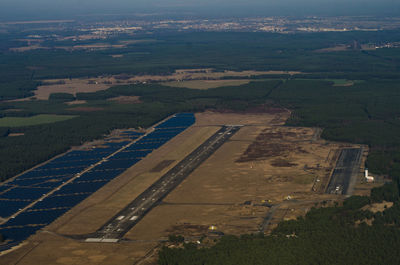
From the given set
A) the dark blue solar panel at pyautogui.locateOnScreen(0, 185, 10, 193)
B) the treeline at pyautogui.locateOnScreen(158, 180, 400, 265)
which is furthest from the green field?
the treeline at pyautogui.locateOnScreen(158, 180, 400, 265)

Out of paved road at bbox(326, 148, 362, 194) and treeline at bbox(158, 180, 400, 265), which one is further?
paved road at bbox(326, 148, 362, 194)

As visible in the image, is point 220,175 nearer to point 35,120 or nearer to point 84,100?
point 35,120

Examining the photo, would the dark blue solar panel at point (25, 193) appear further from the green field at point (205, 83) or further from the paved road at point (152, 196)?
the green field at point (205, 83)

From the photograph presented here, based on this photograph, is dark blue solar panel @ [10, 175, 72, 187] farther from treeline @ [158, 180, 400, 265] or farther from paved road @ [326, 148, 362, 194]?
paved road @ [326, 148, 362, 194]

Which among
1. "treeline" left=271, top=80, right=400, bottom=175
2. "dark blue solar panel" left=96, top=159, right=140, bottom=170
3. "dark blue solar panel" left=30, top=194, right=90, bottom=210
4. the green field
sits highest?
"dark blue solar panel" left=30, top=194, right=90, bottom=210

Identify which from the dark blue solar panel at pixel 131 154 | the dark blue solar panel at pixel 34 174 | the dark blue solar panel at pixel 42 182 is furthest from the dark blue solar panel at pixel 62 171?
the dark blue solar panel at pixel 131 154

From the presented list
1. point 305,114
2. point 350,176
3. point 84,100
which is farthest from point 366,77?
point 350,176

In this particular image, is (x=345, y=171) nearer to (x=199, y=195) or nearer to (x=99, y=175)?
(x=199, y=195)

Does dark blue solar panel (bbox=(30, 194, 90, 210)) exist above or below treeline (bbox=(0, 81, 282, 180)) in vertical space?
above

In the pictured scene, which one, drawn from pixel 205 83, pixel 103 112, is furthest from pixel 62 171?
pixel 205 83
